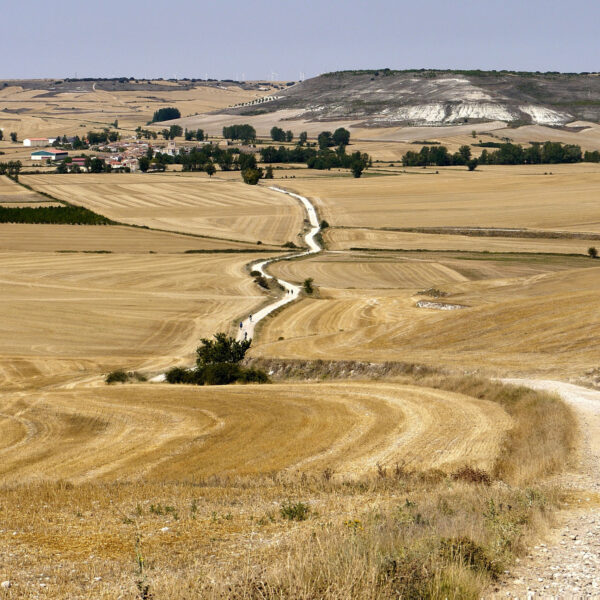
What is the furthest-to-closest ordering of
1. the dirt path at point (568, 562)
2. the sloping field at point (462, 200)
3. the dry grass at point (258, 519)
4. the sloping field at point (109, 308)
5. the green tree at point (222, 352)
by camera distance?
the sloping field at point (462, 200) < the sloping field at point (109, 308) < the green tree at point (222, 352) < the dirt path at point (568, 562) < the dry grass at point (258, 519)

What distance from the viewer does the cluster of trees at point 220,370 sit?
43.8m

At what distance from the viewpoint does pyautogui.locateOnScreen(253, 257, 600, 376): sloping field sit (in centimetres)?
4328

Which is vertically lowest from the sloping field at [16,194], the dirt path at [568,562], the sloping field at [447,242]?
the sloping field at [447,242]

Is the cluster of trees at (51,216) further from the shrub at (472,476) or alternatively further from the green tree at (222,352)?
the shrub at (472,476)

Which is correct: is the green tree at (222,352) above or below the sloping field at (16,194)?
below

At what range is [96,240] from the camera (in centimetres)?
11762

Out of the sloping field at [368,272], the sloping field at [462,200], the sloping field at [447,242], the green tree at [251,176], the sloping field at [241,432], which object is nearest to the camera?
the sloping field at [241,432]

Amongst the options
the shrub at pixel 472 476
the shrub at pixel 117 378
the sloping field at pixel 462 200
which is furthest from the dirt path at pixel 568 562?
the sloping field at pixel 462 200

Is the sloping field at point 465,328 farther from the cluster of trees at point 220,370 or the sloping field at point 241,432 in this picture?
the sloping field at point 241,432

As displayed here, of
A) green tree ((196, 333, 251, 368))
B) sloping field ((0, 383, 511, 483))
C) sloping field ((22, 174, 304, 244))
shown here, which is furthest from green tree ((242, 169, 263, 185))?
sloping field ((0, 383, 511, 483))

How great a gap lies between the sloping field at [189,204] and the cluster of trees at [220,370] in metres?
73.9

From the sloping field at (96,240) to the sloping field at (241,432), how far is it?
247ft

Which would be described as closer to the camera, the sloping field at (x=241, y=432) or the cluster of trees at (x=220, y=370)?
the sloping field at (x=241, y=432)

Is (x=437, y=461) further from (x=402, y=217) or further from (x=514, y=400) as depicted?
(x=402, y=217)
